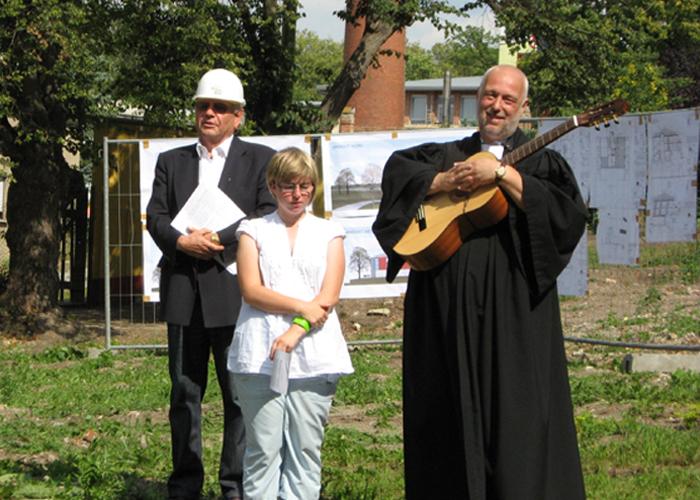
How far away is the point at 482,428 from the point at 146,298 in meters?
7.71

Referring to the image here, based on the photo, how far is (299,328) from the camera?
5.11 meters

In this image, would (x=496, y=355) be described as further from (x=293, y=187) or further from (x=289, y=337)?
(x=293, y=187)

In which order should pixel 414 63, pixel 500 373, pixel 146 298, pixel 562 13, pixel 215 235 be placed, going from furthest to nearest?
pixel 414 63
pixel 562 13
pixel 146 298
pixel 215 235
pixel 500 373

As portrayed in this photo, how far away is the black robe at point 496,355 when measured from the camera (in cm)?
471

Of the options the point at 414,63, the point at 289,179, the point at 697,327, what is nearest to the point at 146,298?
the point at 697,327

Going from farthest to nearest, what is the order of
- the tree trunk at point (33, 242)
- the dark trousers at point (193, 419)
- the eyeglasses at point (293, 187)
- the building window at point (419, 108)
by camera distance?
1. the building window at point (419, 108)
2. the tree trunk at point (33, 242)
3. the dark trousers at point (193, 419)
4. the eyeglasses at point (293, 187)

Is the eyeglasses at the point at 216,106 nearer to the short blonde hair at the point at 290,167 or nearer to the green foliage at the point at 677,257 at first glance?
the short blonde hair at the point at 290,167

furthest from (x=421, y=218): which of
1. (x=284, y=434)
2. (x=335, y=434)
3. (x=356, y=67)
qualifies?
(x=356, y=67)

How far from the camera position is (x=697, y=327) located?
475 inches

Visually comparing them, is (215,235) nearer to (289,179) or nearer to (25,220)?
(289,179)

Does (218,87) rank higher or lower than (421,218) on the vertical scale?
higher

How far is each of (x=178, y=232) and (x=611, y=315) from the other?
677cm

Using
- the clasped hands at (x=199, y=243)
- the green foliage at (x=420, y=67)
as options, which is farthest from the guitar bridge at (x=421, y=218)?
the green foliage at (x=420, y=67)

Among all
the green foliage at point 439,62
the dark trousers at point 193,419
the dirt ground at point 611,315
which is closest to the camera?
the dark trousers at point 193,419
